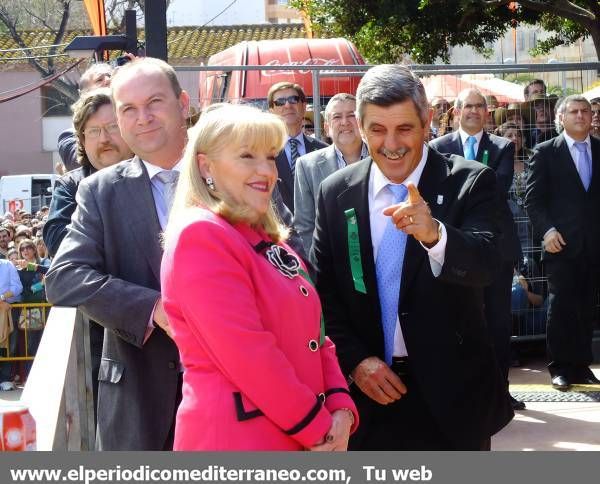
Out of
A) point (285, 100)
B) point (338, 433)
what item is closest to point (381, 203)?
point (338, 433)

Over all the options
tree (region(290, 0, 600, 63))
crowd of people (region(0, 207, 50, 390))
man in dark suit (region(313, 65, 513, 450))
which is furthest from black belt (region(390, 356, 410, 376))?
tree (region(290, 0, 600, 63))

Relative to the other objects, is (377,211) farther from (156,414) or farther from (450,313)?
(156,414)

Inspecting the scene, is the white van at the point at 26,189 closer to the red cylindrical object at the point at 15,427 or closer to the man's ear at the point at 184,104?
the man's ear at the point at 184,104

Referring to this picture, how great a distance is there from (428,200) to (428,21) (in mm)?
15101

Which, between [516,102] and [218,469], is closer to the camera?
[218,469]

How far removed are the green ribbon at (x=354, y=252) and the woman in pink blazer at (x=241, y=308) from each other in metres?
0.75

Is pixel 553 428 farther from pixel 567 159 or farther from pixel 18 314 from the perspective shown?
pixel 18 314

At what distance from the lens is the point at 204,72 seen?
988 cm

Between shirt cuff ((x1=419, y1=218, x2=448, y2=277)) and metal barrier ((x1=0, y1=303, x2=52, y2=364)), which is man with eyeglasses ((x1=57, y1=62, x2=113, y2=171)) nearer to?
shirt cuff ((x1=419, y1=218, x2=448, y2=277))

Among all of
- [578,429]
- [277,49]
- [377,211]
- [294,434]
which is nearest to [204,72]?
[578,429]

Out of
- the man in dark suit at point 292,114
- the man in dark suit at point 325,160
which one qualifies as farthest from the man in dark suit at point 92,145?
the man in dark suit at point 292,114

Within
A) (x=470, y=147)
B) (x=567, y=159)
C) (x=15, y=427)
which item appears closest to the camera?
(x=15, y=427)

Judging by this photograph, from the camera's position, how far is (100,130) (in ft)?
16.4

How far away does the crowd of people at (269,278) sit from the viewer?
10.2ft
